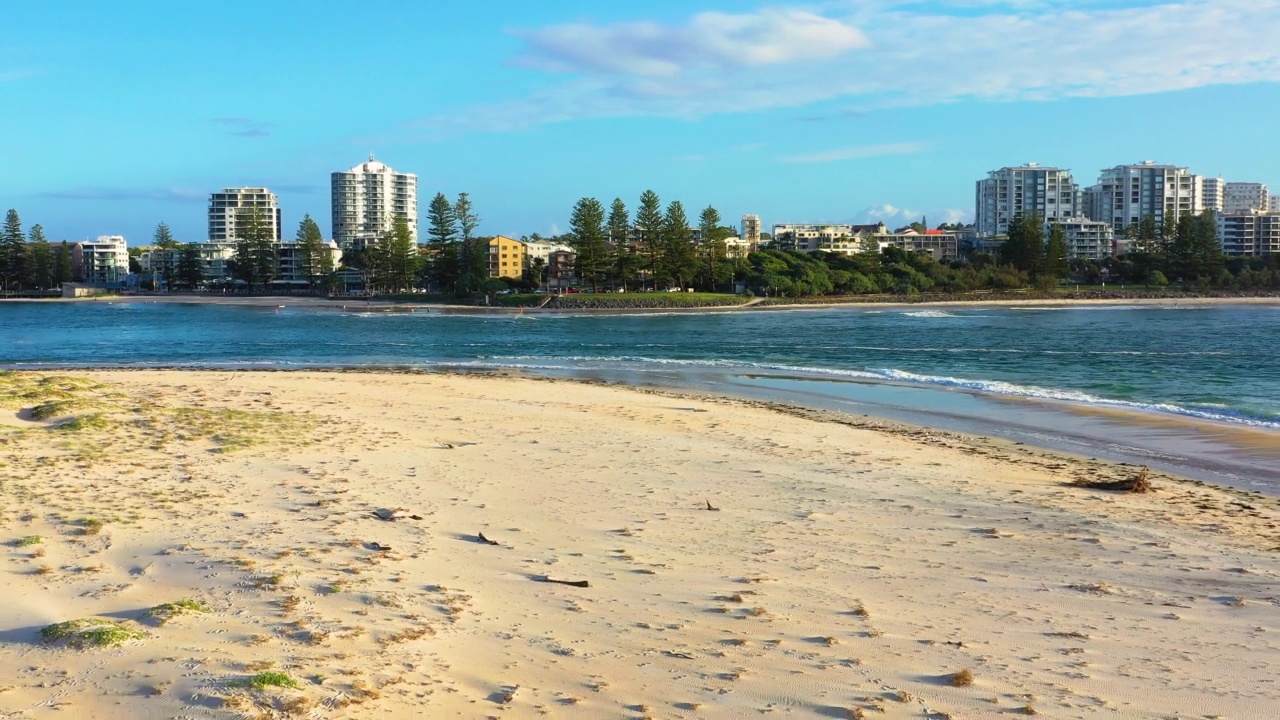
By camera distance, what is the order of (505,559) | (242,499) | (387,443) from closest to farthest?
1. (505,559)
2. (242,499)
3. (387,443)

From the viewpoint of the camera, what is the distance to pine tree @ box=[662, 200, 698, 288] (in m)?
88.9

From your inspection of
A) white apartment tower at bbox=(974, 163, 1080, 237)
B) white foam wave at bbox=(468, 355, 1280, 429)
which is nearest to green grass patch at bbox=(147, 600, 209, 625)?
white foam wave at bbox=(468, 355, 1280, 429)

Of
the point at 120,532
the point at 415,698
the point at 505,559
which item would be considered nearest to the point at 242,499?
the point at 120,532

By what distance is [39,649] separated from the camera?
175 inches

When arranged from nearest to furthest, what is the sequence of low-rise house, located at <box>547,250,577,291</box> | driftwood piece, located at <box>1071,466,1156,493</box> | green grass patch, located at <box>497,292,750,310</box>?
1. driftwood piece, located at <box>1071,466,1156,493</box>
2. green grass patch, located at <box>497,292,750,310</box>
3. low-rise house, located at <box>547,250,577,291</box>

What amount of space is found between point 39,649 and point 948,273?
348 feet

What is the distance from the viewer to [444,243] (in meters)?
96.6

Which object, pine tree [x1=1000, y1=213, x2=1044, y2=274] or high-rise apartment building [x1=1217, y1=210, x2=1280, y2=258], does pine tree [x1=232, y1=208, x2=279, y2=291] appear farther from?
high-rise apartment building [x1=1217, y1=210, x2=1280, y2=258]

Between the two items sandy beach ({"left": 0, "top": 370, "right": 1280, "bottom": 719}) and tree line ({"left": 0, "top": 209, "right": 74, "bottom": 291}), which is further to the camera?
tree line ({"left": 0, "top": 209, "right": 74, "bottom": 291})

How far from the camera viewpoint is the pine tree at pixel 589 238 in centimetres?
8775

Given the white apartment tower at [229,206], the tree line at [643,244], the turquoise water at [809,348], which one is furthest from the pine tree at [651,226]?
the white apartment tower at [229,206]

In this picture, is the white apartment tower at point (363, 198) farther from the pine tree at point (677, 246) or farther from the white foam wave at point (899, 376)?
the white foam wave at point (899, 376)

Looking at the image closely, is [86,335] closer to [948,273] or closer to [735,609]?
[735,609]

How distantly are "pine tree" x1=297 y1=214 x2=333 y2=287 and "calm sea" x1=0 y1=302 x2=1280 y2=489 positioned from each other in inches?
1720
